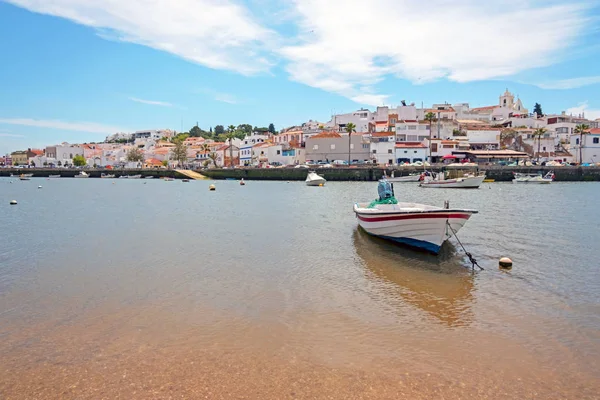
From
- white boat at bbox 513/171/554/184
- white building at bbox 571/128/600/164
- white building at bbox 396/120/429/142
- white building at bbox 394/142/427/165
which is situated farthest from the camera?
white building at bbox 396/120/429/142

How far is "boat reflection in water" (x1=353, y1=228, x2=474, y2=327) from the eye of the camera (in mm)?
10016

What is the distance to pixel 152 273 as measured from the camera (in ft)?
44.1

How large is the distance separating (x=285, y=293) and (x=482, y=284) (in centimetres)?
586

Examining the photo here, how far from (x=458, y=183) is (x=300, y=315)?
53058 millimetres

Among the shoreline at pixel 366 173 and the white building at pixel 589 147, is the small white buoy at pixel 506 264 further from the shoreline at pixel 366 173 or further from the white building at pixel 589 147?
the white building at pixel 589 147

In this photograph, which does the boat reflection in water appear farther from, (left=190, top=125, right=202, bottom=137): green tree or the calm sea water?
(left=190, top=125, right=202, bottom=137): green tree

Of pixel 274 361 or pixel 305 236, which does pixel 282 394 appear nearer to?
pixel 274 361

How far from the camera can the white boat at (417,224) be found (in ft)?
49.5

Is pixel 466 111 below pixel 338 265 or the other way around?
the other way around

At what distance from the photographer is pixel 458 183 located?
57.4m

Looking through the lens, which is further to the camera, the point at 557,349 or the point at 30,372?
the point at 557,349

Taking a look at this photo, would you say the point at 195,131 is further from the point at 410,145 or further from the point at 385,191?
the point at 385,191


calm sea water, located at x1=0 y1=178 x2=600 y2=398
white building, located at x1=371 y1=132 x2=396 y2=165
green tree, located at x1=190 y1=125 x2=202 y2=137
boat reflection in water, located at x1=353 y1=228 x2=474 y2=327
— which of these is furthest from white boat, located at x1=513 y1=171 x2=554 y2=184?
green tree, located at x1=190 y1=125 x2=202 y2=137

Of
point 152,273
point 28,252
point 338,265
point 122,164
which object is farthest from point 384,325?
point 122,164
